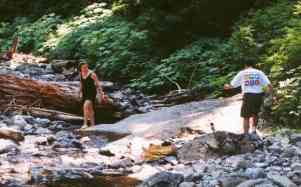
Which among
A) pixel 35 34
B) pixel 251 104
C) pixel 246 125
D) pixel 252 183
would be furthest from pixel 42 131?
pixel 35 34

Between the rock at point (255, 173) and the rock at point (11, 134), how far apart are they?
17.0ft

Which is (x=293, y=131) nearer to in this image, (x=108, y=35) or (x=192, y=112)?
(x=192, y=112)

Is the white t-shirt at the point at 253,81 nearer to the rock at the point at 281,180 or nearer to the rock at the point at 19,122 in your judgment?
the rock at the point at 281,180

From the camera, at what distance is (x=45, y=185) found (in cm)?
850

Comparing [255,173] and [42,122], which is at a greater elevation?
[42,122]

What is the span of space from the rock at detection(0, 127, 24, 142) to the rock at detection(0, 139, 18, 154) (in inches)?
16.1

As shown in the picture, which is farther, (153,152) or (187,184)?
(153,152)

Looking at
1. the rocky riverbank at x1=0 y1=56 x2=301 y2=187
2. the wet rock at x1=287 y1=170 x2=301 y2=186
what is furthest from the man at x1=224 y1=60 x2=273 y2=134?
the wet rock at x1=287 y1=170 x2=301 y2=186

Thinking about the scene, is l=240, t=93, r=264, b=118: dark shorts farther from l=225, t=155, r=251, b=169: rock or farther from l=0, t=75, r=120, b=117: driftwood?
l=0, t=75, r=120, b=117: driftwood

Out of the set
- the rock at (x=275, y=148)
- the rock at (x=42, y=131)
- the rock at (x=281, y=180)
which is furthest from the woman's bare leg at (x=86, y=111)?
the rock at (x=281, y=180)

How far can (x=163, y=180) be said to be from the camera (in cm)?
796

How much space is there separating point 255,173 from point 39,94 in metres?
Answer: 7.15

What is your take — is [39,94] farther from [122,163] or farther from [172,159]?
[172,159]

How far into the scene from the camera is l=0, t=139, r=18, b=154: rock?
35.1 ft
